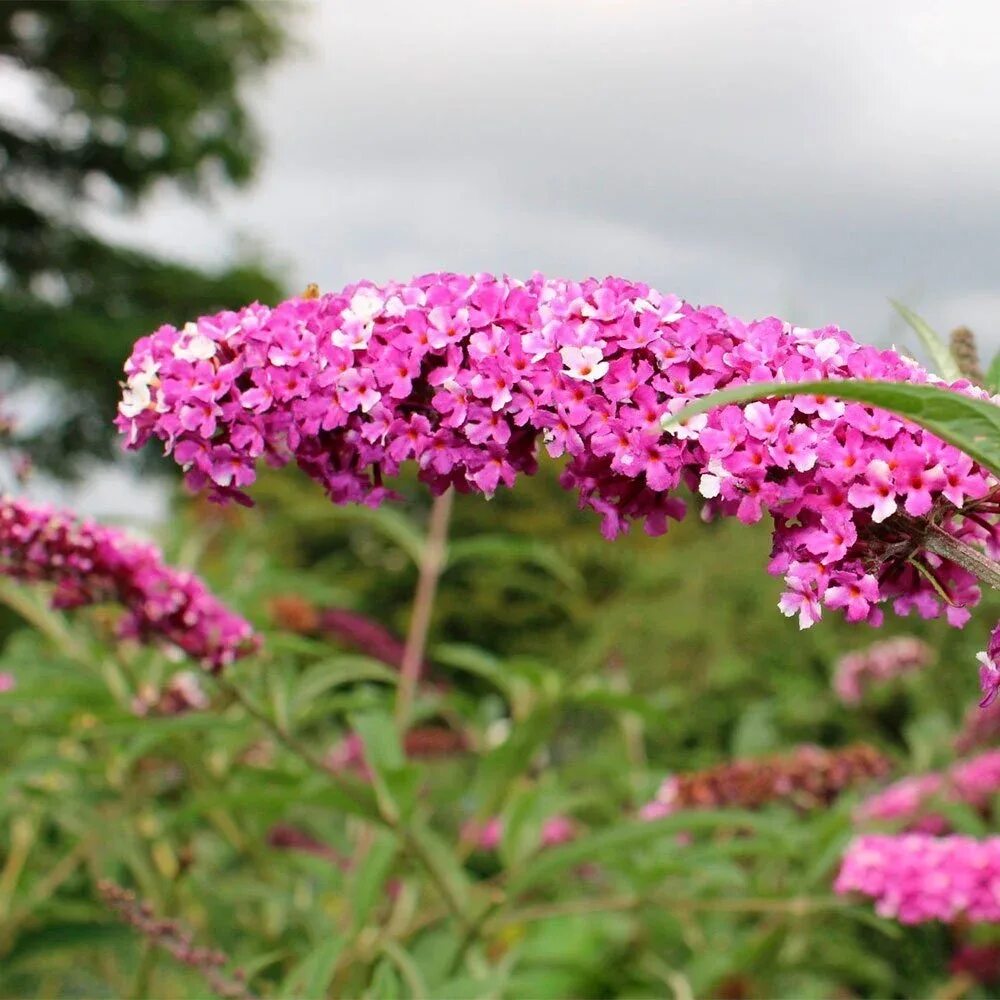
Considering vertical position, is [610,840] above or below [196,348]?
below

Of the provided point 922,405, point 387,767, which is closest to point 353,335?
point 922,405

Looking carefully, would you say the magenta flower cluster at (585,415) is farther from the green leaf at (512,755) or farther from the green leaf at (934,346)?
the green leaf at (512,755)

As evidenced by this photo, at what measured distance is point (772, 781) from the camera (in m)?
3.02

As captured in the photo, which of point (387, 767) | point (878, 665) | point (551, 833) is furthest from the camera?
point (878, 665)

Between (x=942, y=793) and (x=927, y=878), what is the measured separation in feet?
2.69

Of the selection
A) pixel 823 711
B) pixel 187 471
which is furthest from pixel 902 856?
pixel 823 711

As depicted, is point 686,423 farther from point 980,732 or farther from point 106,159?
point 106,159

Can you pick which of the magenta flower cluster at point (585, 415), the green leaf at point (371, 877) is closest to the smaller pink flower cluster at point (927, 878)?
the green leaf at point (371, 877)

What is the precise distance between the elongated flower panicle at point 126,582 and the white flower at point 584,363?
79 centimetres

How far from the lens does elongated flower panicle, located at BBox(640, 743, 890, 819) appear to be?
2.98m

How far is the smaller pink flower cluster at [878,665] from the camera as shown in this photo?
5668 mm

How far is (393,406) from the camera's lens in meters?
1.35

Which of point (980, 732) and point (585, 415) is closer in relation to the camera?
point (585, 415)

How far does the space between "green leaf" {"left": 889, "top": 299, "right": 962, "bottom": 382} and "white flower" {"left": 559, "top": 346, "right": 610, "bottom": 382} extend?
1.37ft
